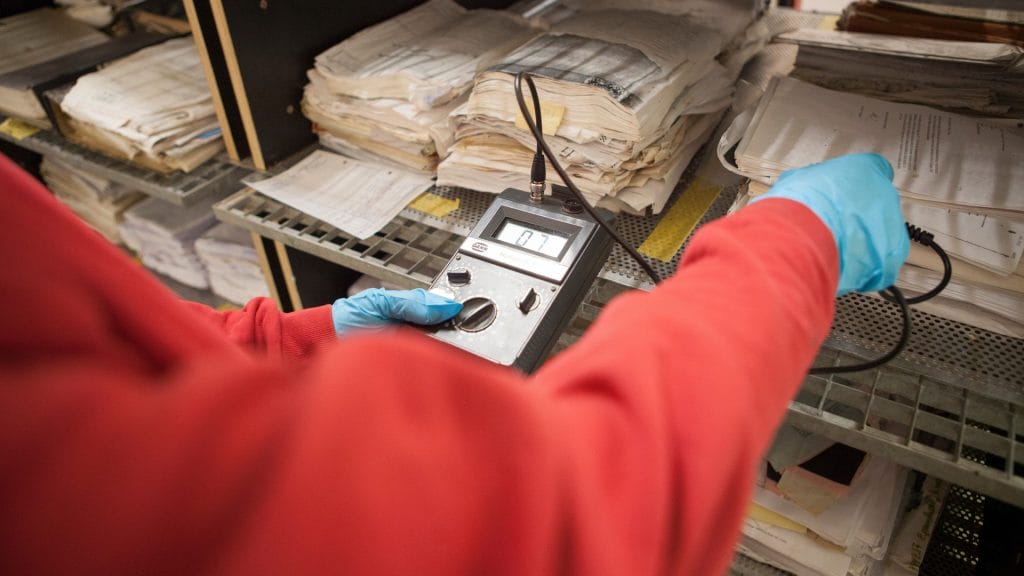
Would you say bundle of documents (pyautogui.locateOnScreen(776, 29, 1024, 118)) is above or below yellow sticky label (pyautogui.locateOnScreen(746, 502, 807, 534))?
above

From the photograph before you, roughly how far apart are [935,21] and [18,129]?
1.98 meters

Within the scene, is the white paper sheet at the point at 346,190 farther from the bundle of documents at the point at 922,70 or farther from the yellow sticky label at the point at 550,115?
the bundle of documents at the point at 922,70

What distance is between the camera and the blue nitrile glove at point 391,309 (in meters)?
0.67

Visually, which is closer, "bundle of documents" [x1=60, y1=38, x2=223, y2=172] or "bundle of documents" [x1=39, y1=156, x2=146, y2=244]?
"bundle of documents" [x1=60, y1=38, x2=223, y2=172]

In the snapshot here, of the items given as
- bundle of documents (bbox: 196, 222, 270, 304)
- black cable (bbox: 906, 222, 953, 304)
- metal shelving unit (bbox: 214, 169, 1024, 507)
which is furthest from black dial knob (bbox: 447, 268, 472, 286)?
bundle of documents (bbox: 196, 222, 270, 304)

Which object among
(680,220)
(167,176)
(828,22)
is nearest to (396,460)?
(680,220)

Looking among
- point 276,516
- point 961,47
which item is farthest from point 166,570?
point 961,47

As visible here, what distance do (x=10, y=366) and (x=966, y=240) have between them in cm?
89

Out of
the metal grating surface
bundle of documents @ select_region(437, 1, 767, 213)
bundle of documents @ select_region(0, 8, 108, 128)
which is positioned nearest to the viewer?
bundle of documents @ select_region(437, 1, 767, 213)

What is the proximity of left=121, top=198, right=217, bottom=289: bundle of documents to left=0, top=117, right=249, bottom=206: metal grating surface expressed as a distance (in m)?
0.34

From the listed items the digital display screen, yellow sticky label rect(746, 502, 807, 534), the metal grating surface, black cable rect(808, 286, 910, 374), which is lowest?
yellow sticky label rect(746, 502, 807, 534)

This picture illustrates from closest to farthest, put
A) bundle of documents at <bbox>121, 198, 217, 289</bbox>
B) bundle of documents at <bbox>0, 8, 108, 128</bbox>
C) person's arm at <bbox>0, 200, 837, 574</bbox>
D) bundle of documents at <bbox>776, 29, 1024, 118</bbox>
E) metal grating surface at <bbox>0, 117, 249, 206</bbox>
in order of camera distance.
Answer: person's arm at <bbox>0, 200, 837, 574</bbox>, bundle of documents at <bbox>776, 29, 1024, 118</bbox>, metal grating surface at <bbox>0, 117, 249, 206</bbox>, bundle of documents at <bbox>0, 8, 108, 128</bbox>, bundle of documents at <bbox>121, 198, 217, 289</bbox>

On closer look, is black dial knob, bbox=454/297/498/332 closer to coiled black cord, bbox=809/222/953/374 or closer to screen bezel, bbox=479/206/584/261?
screen bezel, bbox=479/206/584/261

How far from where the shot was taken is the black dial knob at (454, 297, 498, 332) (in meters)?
0.66
